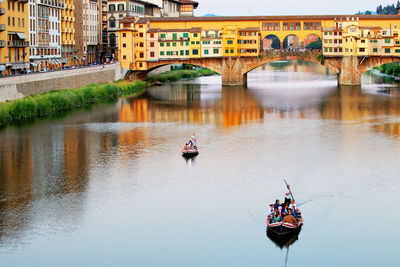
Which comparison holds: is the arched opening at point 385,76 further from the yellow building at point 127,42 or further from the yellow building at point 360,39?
the yellow building at point 127,42

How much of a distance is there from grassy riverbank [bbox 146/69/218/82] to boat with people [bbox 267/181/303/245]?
58396 mm

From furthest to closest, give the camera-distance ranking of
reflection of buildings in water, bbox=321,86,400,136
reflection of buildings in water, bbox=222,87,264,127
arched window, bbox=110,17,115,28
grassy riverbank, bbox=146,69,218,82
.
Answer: arched window, bbox=110,17,115,28 < grassy riverbank, bbox=146,69,218,82 < reflection of buildings in water, bbox=222,87,264,127 < reflection of buildings in water, bbox=321,86,400,136

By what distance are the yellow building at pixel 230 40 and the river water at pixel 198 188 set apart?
23.7 meters

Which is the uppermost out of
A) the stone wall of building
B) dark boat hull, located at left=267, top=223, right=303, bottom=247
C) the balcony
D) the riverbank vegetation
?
the balcony

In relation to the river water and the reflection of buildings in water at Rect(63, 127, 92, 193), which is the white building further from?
the reflection of buildings in water at Rect(63, 127, 92, 193)

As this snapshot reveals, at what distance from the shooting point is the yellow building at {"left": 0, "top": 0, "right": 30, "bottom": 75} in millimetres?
56562

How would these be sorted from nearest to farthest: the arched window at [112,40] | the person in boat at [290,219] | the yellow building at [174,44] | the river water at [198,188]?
the river water at [198,188]
the person in boat at [290,219]
the yellow building at [174,44]
the arched window at [112,40]

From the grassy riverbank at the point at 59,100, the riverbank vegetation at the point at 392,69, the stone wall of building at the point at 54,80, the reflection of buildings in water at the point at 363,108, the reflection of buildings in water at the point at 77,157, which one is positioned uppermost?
the riverbank vegetation at the point at 392,69

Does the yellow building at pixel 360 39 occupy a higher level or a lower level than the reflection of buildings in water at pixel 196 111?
higher

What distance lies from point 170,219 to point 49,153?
13.1 meters

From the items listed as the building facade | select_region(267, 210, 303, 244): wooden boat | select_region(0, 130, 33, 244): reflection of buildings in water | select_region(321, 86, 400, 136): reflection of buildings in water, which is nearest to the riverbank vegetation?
select_region(321, 86, 400, 136): reflection of buildings in water

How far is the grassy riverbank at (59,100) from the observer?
46987 millimetres

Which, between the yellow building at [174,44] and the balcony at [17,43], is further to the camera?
the yellow building at [174,44]

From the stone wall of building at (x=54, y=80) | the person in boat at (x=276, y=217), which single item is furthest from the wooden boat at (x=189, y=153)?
the stone wall of building at (x=54, y=80)
